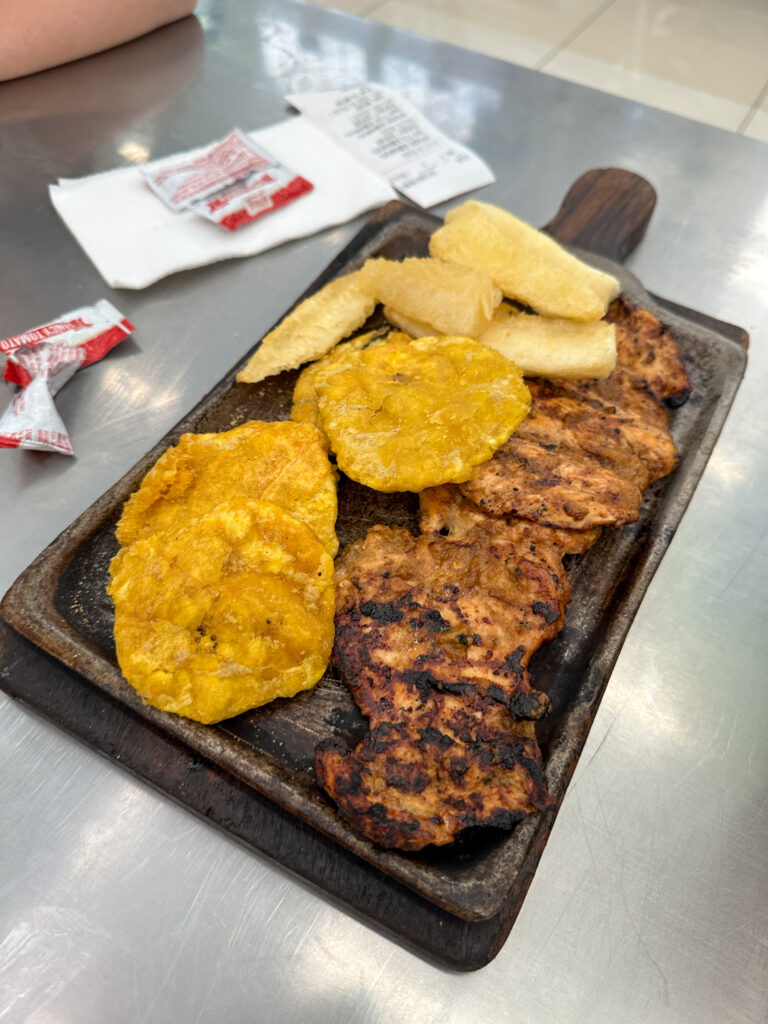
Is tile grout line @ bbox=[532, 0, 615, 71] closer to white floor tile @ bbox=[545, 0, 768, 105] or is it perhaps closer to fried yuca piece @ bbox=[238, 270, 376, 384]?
white floor tile @ bbox=[545, 0, 768, 105]

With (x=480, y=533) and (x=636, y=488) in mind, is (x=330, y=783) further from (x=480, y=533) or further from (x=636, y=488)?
(x=636, y=488)

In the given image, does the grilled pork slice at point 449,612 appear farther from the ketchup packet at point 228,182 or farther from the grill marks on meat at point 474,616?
the ketchup packet at point 228,182

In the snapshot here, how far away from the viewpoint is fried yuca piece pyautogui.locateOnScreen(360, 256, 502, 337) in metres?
1.89

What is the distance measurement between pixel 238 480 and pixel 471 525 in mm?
527

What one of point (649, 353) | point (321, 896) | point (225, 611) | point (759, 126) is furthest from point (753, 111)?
point (321, 896)

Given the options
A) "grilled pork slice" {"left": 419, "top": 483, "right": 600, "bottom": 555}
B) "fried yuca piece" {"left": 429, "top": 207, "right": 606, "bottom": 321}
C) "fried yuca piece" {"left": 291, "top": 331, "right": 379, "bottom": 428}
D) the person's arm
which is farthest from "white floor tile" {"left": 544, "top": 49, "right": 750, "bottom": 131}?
"grilled pork slice" {"left": 419, "top": 483, "right": 600, "bottom": 555}

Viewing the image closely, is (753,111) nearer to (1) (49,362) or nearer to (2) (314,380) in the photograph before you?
(2) (314,380)

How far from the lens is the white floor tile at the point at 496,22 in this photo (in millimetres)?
4367

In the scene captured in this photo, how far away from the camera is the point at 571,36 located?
4676mm

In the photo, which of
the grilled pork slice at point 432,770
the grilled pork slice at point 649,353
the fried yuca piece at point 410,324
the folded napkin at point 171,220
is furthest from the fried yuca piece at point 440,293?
the grilled pork slice at point 432,770

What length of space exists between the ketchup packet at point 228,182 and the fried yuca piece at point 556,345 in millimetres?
1212

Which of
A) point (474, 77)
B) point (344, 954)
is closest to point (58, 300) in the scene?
point (344, 954)

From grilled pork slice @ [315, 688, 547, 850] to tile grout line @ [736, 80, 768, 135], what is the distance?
3829mm

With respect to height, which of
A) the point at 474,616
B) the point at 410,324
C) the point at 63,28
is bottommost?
the point at 474,616
